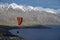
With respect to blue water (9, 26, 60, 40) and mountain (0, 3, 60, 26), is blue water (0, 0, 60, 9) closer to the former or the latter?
mountain (0, 3, 60, 26)

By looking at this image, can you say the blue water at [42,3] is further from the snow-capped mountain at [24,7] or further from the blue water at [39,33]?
the blue water at [39,33]

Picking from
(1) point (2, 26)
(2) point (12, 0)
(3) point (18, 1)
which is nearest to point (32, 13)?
(3) point (18, 1)

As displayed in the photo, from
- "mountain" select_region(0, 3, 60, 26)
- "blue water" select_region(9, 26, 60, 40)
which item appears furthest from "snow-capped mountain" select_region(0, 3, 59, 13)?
"blue water" select_region(9, 26, 60, 40)

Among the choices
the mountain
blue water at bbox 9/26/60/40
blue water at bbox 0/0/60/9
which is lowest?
blue water at bbox 9/26/60/40

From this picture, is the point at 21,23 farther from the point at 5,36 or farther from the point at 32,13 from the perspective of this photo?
the point at 5,36

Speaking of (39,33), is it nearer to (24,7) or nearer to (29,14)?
(29,14)

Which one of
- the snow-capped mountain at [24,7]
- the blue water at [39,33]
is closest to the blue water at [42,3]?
the snow-capped mountain at [24,7]
